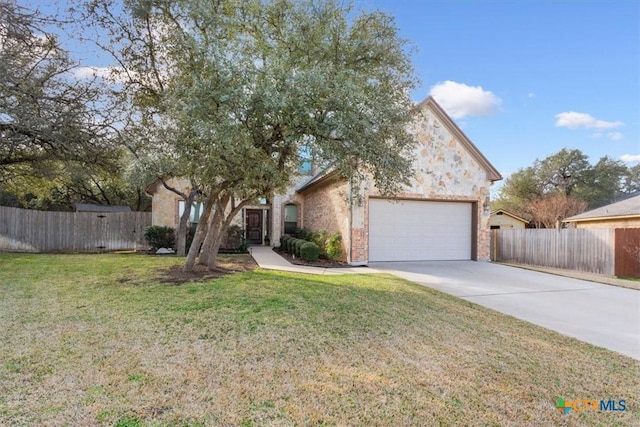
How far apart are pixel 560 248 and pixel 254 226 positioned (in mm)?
15170

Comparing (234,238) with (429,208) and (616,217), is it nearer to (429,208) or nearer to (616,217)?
(429,208)

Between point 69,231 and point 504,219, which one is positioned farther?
point 504,219

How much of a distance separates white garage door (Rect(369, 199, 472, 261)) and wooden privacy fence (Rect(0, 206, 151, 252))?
37.8ft

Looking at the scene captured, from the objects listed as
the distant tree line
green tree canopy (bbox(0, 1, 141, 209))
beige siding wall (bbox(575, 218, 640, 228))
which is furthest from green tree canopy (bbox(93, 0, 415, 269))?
the distant tree line

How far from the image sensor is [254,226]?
20500mm

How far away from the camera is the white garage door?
12898 mm

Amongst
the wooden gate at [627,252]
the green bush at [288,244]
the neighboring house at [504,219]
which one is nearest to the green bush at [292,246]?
the green bush at [288,244]

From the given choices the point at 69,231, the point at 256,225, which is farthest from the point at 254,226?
the point at 69,231

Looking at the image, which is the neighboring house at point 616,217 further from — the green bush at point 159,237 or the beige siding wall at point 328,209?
the green bush at point 159,237

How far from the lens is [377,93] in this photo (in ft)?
24.5

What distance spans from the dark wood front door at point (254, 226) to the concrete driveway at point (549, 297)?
9.97 m

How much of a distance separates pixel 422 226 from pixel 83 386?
39.6 ft

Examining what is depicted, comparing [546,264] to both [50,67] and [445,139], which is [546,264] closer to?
[445,139]

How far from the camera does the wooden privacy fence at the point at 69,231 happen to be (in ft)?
50.3
